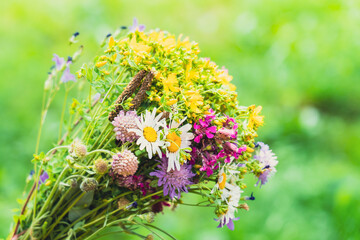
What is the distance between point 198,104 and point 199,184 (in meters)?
0.15

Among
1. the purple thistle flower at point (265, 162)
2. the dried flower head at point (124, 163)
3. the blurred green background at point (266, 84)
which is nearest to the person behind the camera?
the dried flower head at point (124, 163)

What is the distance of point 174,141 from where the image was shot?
0.73 metres

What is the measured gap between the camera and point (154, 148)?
0.71 metres

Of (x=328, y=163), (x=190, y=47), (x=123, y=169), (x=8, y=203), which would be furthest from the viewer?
(x=328, y=163)

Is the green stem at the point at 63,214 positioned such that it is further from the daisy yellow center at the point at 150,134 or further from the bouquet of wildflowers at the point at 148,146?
the daisy yellow center at the point at 150,134

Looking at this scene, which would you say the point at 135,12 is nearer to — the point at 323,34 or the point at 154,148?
the point at 323,34

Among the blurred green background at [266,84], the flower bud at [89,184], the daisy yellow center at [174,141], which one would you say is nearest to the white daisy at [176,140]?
the daisy yellow center at [174,141]

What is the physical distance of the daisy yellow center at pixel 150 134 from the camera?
714 millimetres

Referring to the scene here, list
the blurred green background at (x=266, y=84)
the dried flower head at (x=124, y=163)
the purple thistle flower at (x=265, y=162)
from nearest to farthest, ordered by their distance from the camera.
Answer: the dried flower head at (x=124, y=163)
the purple thistle flower at (x=265, y=162)
the blurred green background at (x=266, y=84)

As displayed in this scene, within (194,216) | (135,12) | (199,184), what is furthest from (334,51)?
(199,184)

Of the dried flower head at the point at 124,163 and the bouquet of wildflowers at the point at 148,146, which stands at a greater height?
the bouquet of wildflowers at the point at 148,146

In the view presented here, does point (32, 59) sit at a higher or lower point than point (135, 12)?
lower

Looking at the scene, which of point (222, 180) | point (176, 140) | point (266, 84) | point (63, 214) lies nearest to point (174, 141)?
point (176, 140)

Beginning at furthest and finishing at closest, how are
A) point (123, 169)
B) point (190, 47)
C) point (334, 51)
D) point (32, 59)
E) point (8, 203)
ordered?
1. point (334, 51)
2. point (32, 59)
3. point (8, 203)
4. point (190, 47)
5. point (123, 169)
